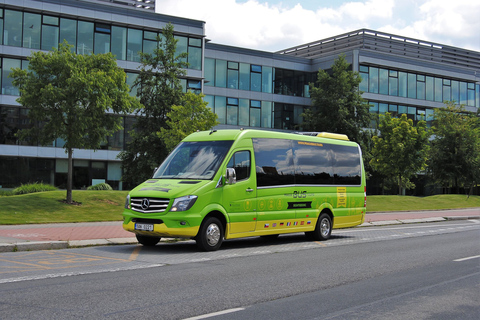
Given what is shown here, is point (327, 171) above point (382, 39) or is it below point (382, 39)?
below

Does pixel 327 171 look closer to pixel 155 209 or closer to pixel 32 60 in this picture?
pixel 155 209

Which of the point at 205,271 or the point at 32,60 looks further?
the point at 32,60

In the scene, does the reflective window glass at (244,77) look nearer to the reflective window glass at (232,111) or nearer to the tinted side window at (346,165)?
the reflective window glass at (232,111)

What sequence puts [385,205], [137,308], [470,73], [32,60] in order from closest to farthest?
1. [137,308]
2. [32,60]
3. [385,205]
4. [470,73]

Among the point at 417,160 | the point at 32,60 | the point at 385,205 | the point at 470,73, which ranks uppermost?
the point at 470,73

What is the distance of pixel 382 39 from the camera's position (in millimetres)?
59094

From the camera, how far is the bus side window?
13148mm

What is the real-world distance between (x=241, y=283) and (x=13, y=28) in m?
37.7

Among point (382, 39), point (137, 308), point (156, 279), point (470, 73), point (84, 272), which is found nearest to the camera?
point (137, 308)

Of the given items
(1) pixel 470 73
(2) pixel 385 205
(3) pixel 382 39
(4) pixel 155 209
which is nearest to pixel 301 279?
(4) pixel 155 209

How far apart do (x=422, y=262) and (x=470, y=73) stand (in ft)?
201

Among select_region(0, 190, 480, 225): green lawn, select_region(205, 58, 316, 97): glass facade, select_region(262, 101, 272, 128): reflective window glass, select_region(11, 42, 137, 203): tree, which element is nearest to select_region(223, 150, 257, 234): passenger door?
select_region(0, 190, 480, 225): green lawn

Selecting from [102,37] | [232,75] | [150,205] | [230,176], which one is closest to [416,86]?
[232,75]

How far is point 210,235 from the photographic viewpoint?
1234 cm
